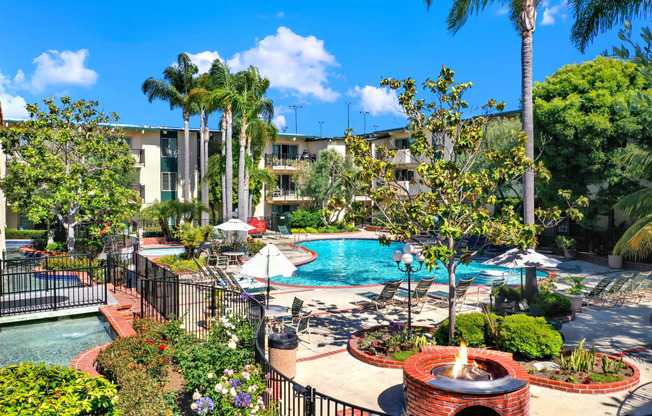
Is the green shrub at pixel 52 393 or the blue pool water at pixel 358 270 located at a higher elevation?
the green shrub at pixel 52 393

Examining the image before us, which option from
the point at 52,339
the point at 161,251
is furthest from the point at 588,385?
the point at 161,251

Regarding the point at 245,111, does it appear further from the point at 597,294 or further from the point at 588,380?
the point at 588,380

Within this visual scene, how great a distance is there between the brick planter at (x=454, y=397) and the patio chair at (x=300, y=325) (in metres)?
4.52

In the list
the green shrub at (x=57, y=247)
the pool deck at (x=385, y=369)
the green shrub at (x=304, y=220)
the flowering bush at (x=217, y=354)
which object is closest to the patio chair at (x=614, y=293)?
the pool deck at (x=385, y=369)

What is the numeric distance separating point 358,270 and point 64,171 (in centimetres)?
1604

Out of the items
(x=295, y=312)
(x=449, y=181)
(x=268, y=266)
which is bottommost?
(x=295, y=312)

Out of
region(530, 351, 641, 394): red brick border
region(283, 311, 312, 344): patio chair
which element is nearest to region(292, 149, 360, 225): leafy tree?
region(283, 311, 312, 344): patio chair

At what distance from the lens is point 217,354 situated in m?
8.34

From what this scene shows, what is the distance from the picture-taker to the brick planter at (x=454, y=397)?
6.66m

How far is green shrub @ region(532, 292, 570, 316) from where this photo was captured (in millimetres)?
14352

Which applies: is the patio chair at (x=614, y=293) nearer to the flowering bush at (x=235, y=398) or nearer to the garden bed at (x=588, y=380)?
the garden bed at (x=588, y=380)

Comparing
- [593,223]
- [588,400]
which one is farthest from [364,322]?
[593,223]

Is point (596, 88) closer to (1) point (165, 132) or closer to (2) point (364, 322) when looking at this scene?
(2) point (364, 322)

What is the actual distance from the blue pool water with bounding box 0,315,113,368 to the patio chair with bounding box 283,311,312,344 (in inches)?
187
